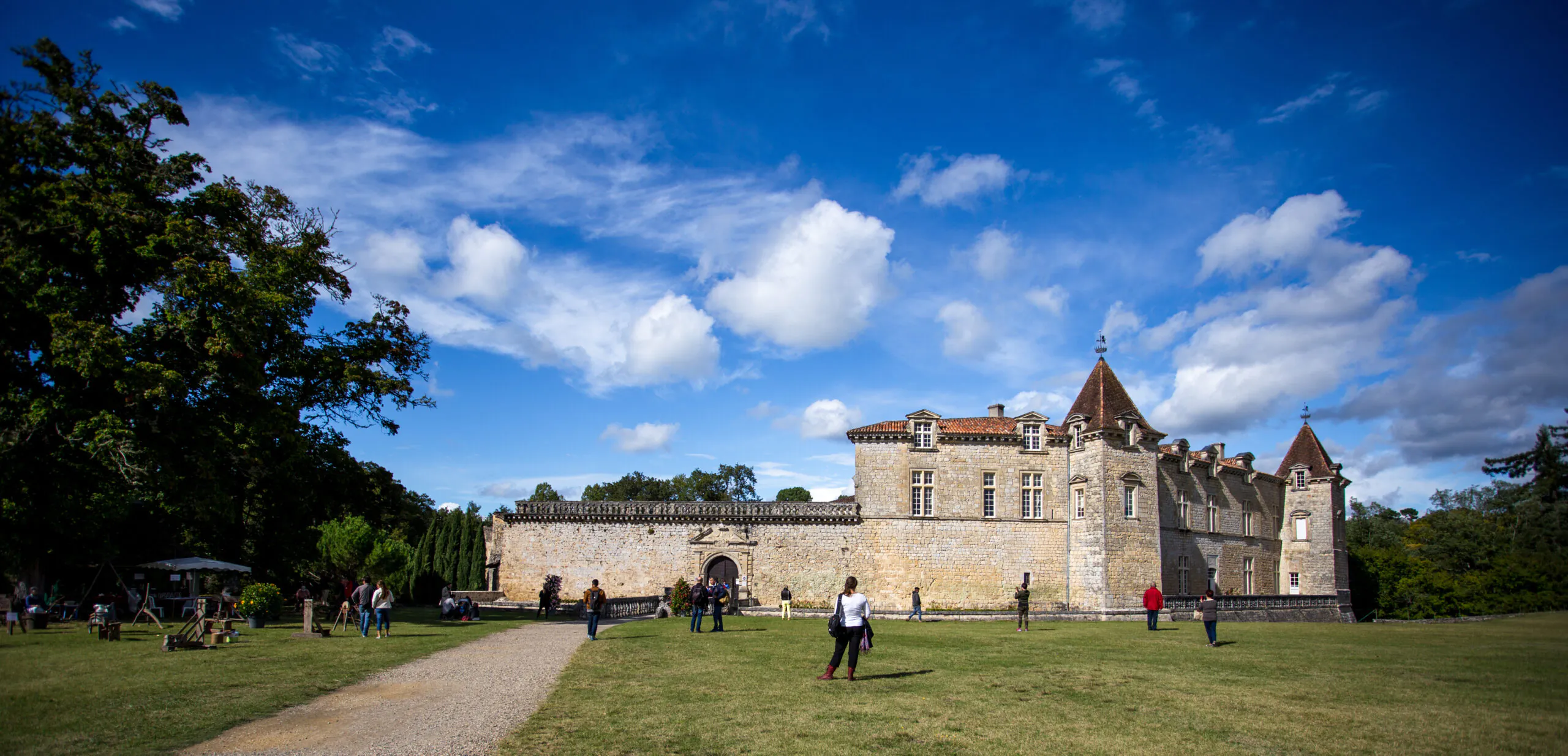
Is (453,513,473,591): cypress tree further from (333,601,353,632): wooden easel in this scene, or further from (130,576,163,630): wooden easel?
(333,601,353,632): wooden easel

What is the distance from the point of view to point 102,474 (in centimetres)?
2095

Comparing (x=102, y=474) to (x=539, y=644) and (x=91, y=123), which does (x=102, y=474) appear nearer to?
(x=91, y=123)

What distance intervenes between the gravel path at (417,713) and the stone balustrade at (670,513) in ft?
65.6

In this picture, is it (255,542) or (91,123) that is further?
(255,542)

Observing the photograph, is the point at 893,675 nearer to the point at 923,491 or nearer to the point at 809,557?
the point at 809,557

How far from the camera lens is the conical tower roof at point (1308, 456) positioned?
42.9 meters

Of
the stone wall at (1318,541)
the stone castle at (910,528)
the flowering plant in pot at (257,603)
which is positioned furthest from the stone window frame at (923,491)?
the flowering plant in pot at (257,603)

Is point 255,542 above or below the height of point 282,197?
below

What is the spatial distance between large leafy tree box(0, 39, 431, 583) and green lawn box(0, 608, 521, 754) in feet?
13.3

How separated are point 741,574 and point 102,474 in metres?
22.2

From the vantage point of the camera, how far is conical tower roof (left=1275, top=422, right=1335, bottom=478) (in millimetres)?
42938

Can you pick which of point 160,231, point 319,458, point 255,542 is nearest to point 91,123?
point 160,231

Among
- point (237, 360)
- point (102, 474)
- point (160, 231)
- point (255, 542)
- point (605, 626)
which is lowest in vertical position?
point (605, 626)

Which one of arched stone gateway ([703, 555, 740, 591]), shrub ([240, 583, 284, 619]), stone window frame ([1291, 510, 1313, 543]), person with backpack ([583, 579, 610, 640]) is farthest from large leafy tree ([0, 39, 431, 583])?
stone window frame ([1291, 510, 1313, 543])
